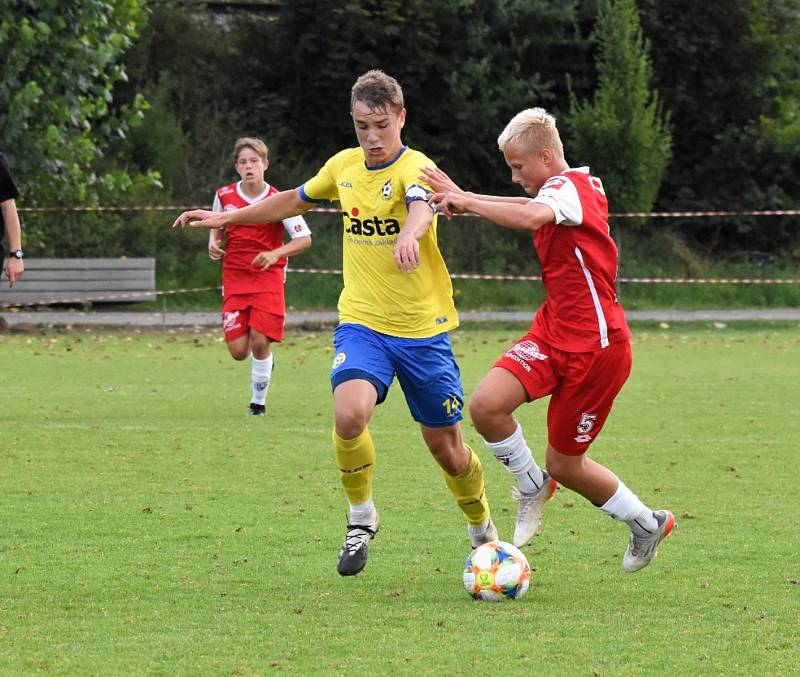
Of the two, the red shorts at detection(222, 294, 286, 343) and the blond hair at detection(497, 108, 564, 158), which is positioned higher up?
the blond hair at detection(497, 108, 564, 158)

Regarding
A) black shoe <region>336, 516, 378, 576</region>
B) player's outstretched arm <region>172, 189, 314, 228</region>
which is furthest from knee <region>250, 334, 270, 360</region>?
black shoe <region>336, 516, 378, 576</region>

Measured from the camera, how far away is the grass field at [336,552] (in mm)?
4898

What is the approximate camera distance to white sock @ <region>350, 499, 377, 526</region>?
622 cm

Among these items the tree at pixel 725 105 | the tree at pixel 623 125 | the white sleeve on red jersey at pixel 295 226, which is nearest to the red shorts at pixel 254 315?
the white sleeve on red jersey at pixel 295 226

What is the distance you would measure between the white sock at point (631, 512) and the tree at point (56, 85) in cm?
1698

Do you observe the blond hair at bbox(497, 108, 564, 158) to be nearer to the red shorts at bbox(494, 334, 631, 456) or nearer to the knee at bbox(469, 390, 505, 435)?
the red shorts at bbox(494, 334, 631, 456)

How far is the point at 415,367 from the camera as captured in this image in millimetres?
6340

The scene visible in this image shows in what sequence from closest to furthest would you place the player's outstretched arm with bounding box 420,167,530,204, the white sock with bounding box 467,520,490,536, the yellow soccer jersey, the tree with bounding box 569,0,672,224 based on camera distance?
the player's outstretched arm with bounding box 420,167,530,204
the yellow soccer jersey
the white sock with bounding box 467,520,490,536
the tree with bounding box 569,0,672,224

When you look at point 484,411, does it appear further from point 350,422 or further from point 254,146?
point 254,146

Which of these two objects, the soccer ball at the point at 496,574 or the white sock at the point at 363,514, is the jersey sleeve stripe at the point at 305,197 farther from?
the soccer ball at the point at 496,574

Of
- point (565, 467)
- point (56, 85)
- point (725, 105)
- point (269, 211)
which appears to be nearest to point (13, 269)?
point (269, 211)

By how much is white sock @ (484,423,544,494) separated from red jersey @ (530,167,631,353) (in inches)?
21.0

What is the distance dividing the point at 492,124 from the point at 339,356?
1031 inches

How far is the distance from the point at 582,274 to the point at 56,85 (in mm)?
18084
